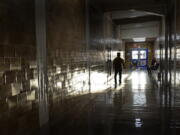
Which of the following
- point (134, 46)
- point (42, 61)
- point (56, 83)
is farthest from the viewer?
point (134, 46)


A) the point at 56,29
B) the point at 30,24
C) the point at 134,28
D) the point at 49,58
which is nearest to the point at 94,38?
the point at 56,29

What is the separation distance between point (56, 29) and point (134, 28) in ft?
38.8

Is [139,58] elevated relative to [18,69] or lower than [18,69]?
elevated

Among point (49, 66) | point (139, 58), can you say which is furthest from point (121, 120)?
point (139, 58)

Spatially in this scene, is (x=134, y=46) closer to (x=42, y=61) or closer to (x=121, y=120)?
(x=121, y=120)

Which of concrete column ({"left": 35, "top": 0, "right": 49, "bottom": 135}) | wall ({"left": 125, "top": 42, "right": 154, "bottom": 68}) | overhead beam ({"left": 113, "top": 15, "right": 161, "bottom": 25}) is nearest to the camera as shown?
concrete column ({"left": 35, "top": 0, "right": 49, "bottom": 135})

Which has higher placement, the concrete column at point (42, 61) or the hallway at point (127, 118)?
the concrete column at point (42, 61)

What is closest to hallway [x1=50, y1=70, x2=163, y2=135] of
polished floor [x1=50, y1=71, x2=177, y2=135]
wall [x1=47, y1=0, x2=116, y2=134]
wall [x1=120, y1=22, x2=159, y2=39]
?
polished floor [x1=50, y1=71, x2=177, y2=135]

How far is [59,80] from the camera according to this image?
3869 mm

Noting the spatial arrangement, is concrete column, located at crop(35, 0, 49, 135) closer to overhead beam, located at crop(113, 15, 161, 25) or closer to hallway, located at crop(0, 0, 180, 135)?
hallway, located at crop(0, 0, 180, 135)

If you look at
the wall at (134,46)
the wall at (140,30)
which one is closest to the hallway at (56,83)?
the wall at (140,30)

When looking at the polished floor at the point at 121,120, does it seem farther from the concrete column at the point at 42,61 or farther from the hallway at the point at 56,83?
the concrete column at the point at 42,61

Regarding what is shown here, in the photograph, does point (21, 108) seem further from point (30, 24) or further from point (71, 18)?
point (71, 18)

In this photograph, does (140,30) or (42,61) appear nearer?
(42,61)
